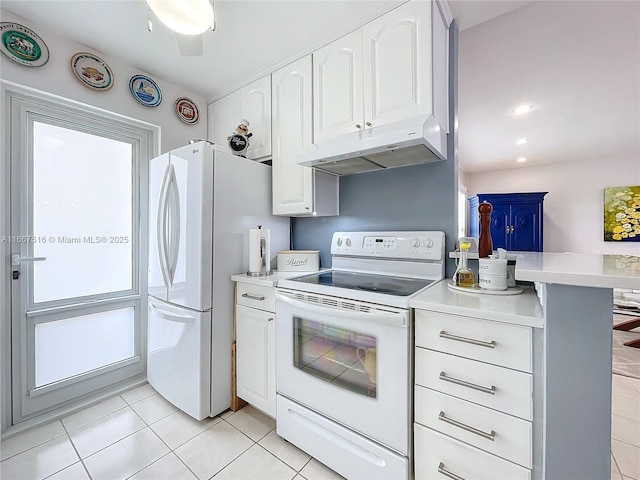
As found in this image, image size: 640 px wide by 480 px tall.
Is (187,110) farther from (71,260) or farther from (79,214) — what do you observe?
(71,260)

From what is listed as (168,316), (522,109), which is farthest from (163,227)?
(522,109)

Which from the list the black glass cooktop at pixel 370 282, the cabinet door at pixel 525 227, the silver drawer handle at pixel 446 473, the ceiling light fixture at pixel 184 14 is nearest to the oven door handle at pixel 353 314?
the black glass cooktop at pixel 370 282

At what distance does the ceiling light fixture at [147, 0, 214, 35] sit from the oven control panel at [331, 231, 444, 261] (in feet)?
4.57

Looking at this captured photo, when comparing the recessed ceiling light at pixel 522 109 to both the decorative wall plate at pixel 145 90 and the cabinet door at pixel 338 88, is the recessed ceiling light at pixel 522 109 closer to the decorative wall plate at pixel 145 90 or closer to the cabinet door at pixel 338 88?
the cabinet door at pixel 338 88

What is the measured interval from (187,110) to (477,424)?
294cm

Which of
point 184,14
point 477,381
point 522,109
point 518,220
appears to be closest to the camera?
point 477,381

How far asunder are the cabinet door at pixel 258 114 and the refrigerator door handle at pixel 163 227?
0.66m

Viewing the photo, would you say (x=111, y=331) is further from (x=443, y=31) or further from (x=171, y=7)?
(x=443, y=31)

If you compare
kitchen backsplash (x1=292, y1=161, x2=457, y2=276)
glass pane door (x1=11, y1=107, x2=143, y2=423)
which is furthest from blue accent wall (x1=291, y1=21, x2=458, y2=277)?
glass pane door (x1=11, y1=107, x2=143, y2=423)

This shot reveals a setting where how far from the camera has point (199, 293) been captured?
1.66 meters

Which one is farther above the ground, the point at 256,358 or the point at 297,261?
the point at 297,261

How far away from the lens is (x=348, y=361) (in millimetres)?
1305

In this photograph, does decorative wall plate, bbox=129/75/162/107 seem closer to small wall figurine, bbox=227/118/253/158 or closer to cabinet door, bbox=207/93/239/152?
cabinet door, bbox=207/93/239/152

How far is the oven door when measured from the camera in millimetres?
1123
